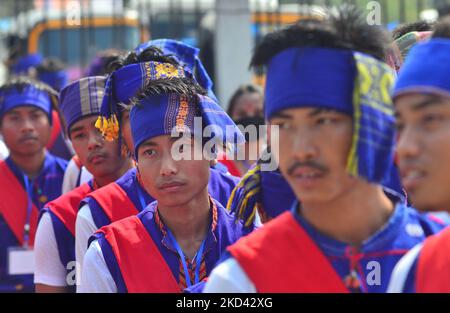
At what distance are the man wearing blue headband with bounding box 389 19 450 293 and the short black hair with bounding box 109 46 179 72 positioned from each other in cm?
227

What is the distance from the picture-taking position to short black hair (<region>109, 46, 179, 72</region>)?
5.13 meters

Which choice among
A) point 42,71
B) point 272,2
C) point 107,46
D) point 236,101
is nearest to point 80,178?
point 236,101

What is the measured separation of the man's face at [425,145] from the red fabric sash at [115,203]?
80.5 inches

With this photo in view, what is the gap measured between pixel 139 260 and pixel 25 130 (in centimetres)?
300

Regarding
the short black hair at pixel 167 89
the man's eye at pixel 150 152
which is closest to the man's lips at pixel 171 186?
the man's eye at pixel 150 152

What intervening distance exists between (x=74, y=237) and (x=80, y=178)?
1.02 meters

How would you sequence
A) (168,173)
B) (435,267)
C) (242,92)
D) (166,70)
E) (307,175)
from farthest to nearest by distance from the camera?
1. (242,92)
2. (166,70)
3. (168,173)
4. (307,175)
5. (435,267)

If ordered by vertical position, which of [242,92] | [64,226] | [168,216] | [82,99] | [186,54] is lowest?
[64,226]

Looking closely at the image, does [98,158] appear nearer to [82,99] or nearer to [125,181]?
[82,99]

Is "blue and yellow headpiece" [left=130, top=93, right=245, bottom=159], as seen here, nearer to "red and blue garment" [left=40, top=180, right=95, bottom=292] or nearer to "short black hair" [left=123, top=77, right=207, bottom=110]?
"short black hair" [left=123, top=77, right=207, bottom=110]

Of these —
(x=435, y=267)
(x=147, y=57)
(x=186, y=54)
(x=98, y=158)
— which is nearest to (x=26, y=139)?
(x=98, y=158)

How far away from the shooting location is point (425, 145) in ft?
9.61

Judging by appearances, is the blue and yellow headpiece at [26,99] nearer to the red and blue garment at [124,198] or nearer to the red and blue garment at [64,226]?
the red and blue garment at [64,226]
